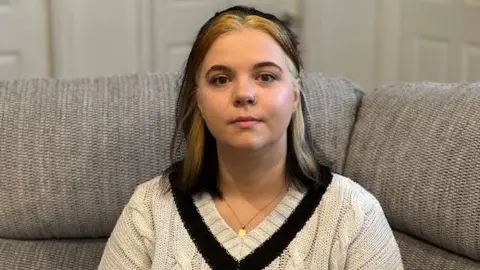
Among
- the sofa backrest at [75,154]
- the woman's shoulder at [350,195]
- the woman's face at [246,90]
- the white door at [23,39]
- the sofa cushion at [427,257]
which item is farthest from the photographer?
the white door at [23,39]

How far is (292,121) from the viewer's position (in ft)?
4.64

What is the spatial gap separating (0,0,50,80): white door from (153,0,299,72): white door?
0.42 meters

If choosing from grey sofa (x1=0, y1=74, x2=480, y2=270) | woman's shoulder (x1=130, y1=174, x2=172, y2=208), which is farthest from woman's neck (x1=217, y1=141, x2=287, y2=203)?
grey sofa (x1=0, y1=74, x2=480, y2=270)

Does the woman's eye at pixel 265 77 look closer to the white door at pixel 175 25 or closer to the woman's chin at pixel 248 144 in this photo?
the woman's chin at pixel 248 144

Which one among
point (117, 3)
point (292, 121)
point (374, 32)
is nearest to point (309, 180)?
point (292, 121)

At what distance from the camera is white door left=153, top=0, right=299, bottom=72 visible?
3004 millimetres

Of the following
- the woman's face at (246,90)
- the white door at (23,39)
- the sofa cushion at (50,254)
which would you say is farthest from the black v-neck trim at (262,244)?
the white door at (23,39)

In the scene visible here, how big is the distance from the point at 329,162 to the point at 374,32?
1.73 meters

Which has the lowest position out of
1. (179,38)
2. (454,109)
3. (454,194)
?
(179,38)

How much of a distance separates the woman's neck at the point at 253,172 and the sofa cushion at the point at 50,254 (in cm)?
41

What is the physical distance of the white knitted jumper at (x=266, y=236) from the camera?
1.34 meters

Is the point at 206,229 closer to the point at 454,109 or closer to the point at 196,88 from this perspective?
the point at 196,88

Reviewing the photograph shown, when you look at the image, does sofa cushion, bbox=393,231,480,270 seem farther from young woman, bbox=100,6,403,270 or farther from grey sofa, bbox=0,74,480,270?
young woman, bbox=100,6,403,270

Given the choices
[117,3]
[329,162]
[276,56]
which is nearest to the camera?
[276,56]
